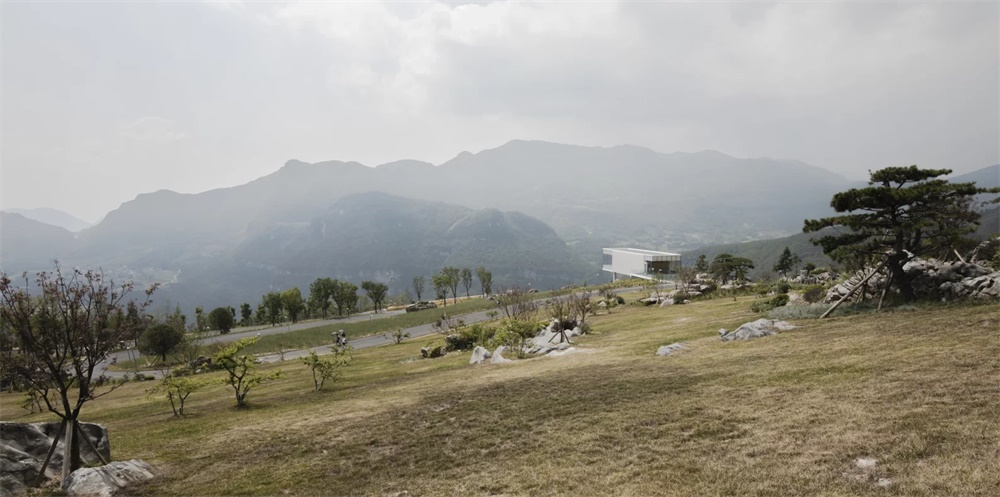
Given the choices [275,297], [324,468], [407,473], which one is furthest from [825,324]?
[275,297]

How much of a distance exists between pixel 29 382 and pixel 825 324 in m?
25.7

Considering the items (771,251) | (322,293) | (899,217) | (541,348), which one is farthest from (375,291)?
(771,251)

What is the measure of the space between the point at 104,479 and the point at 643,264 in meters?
114

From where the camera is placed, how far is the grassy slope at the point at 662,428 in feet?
22.2

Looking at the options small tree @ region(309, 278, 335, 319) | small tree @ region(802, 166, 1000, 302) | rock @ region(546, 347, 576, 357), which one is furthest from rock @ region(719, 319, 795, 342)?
small tree @ region(309, 278, 335, 319)

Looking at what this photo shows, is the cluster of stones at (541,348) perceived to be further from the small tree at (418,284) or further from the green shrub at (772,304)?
the small tree at (418,284)

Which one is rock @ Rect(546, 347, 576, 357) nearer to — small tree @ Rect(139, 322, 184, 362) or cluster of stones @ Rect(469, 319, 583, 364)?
cluster of stones @ Rect(469, 319, 583, 364)

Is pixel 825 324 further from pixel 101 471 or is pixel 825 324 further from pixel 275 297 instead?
pixel 275 297

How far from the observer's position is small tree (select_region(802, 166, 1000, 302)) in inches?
740

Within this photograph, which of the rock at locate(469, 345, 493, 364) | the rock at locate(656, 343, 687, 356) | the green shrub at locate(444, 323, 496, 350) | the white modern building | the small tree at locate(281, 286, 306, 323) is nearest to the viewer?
the rock at locate(656, 343, 687, 356)

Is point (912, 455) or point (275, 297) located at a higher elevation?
point (275, 297)

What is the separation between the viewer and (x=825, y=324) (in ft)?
60.7

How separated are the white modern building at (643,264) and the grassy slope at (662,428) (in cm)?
8728

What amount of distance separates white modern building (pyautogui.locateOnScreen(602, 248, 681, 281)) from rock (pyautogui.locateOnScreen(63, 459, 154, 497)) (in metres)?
96.4
